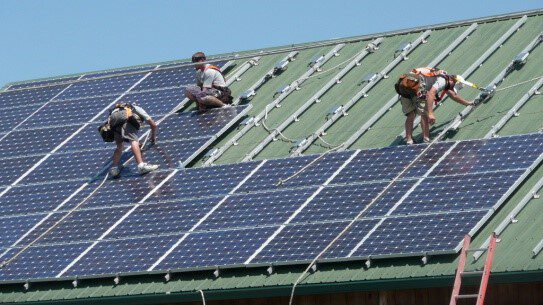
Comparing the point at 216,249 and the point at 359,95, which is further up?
the point at 359,95

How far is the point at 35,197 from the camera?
37.7 metres

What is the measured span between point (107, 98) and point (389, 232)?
13623 millimetres

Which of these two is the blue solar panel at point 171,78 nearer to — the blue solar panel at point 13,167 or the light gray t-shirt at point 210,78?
the light gray t-shirt at point 210,78

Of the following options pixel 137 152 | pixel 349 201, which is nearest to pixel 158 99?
pixel 137 152

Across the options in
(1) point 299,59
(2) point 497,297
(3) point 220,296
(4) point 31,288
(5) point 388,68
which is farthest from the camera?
(1) point 299,59

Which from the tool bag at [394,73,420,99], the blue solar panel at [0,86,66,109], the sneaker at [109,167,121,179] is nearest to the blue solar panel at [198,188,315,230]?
the tool bag at [394,73,420,99]

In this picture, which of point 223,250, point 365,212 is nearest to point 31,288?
point 223,250

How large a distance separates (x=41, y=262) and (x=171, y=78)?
9.79m

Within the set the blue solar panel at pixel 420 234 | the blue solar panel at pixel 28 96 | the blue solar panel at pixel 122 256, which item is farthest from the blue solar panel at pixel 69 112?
the blue solar panel at pixel 420 234

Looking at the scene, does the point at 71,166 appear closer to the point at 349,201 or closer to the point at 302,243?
the point at 349,201

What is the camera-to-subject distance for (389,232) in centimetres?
3109

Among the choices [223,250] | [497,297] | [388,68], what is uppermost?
[388,68]

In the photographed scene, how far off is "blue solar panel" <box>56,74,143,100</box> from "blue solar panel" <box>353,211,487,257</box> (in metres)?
13.7

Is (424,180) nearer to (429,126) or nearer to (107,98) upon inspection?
(429,126)
